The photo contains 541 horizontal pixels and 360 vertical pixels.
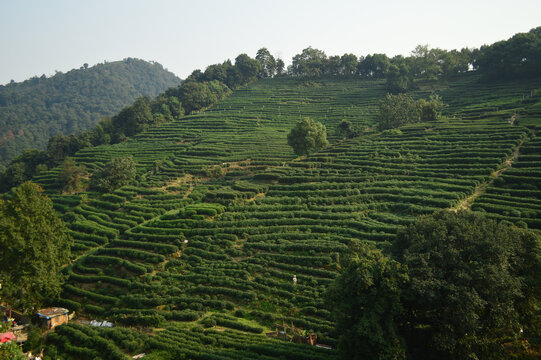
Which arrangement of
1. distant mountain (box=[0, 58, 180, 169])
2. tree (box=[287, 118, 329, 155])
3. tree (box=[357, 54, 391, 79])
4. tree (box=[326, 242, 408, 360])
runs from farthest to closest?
distant mountain (box=[0, 58, 180, 169]) < tree (box=[357, 54, 391, 79]) < tree (box=[287, 118, 329, 155]) < tree (box=[326, 242, 408, 360])

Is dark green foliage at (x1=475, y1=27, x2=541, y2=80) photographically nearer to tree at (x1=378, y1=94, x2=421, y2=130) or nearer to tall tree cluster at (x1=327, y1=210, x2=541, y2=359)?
tree at (x1=378, y1=94, x2=421, y2=130)

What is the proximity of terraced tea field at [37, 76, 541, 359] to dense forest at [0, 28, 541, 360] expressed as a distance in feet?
0.57

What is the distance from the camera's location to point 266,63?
390 feet

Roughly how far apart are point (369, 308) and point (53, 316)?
77.8 ft

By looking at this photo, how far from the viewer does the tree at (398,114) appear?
202 feet

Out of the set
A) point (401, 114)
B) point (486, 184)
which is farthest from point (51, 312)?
point (401, 114)

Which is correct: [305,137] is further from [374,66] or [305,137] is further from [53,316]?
[374,66]

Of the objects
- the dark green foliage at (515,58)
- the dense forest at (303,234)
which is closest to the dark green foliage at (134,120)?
the dense forest at (303,234)

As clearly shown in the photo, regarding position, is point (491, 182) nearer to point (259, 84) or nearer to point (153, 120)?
point (153, 120)

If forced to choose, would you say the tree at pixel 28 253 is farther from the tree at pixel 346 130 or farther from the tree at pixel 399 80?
the tree at pixel 399 80

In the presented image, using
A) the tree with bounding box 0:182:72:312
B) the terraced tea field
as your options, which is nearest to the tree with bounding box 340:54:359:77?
the terraced tea field

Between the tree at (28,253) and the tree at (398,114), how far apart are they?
51.3m

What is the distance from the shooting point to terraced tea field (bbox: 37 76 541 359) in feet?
82.0

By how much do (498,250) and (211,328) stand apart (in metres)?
17.9
